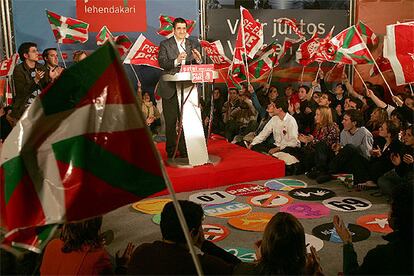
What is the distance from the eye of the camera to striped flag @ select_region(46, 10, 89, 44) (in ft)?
22.6

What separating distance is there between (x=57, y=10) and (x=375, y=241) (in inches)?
233

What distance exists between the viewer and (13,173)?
5.17ft

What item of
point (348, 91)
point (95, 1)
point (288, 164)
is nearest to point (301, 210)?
point (288, 164)

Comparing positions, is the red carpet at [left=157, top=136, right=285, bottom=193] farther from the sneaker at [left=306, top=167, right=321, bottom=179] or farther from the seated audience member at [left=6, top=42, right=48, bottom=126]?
the seated audience member at [left=6, top=42, right=48, bottom=126]

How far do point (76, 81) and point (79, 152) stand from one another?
24 centimetres

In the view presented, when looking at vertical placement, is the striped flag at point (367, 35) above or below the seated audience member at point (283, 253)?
above

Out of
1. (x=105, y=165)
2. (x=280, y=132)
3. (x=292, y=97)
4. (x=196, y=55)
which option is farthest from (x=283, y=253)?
(x=292, y=97)

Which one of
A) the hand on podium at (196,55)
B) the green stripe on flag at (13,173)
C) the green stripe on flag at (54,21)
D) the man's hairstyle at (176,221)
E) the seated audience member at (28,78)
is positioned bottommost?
the man's hairstyle at (176,221)

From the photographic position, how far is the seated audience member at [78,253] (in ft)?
6.52

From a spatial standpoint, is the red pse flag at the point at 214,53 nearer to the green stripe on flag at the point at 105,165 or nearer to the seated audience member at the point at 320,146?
the seated audience member at the point at 320,146

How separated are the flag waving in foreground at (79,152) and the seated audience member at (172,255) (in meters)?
0.32

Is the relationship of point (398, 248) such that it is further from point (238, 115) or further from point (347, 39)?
point (238, 115)

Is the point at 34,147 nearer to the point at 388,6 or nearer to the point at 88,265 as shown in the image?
the point at 88,265

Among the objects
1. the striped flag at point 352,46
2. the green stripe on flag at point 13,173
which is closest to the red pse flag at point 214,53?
the striped flag at point 352,46
